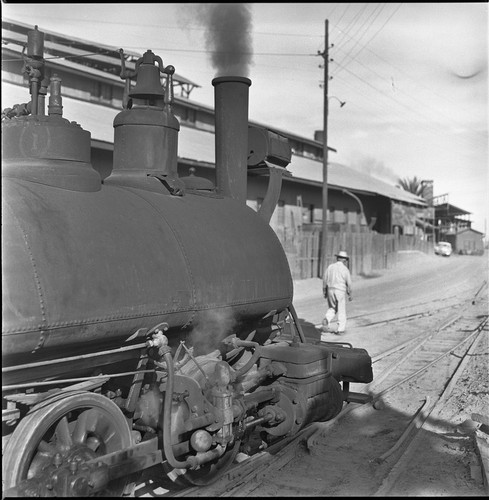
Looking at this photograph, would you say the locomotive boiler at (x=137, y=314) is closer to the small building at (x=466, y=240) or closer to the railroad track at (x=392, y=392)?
the railroad track at (x=392, y=392)

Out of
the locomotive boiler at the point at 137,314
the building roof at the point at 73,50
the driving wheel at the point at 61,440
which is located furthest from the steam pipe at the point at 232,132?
the building roof at the point at 73,50

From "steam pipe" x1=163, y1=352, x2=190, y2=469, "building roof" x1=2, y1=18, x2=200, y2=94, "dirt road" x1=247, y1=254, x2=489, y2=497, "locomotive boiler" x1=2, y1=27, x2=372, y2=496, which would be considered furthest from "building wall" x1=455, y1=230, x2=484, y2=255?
"steam pipe" x1=163, y1=352, x2=190, y2=469

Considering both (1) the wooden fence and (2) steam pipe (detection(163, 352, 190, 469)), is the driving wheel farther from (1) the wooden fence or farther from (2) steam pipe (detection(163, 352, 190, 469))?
(1) the wooden fence

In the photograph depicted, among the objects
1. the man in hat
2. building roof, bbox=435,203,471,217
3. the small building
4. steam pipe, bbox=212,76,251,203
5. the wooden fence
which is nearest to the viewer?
steam pipe, bbox=212,76,251,203

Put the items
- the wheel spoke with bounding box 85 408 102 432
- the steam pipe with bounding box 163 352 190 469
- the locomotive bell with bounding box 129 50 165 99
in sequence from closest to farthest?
the wheel spoke with bounding box 85 408 102 432, the steam pipe with bounding box 163 352 190 469, the locomotive bell with bounding box 129 50 165 99

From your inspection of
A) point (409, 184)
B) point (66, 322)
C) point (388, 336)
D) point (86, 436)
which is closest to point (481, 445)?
point (86, 436)

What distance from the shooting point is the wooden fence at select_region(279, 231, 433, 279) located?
23.2m

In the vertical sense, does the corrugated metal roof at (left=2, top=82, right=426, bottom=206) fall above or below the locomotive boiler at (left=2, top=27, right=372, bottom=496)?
above

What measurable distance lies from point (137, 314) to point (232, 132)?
10.5ft

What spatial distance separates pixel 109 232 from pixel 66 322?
2.55ft

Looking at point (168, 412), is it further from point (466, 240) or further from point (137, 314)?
point (466, 240)

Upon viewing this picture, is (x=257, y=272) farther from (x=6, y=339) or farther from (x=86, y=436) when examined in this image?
(x=6, y=339)

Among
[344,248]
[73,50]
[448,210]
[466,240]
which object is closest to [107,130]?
[73,50]

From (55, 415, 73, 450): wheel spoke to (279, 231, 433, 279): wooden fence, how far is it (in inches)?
749
